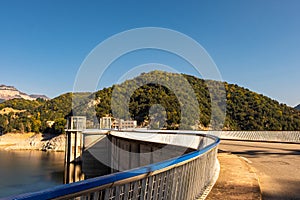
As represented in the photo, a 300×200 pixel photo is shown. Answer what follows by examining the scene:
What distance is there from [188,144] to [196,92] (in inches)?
3291

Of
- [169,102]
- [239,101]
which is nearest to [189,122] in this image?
[169,102]

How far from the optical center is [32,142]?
9675 cm

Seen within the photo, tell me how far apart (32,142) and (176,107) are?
53.8 meters

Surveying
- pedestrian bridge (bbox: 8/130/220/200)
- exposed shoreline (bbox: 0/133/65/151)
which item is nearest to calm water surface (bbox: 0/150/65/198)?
exposed shoreline (bbox: 0/133/65/151)

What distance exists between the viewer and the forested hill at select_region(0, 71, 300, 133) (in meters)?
74.1

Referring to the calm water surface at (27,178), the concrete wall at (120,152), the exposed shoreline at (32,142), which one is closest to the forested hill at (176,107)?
the exposed shoreline at (32,142)

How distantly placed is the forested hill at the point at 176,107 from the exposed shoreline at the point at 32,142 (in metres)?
3.14

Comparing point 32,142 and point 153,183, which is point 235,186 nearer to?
point 153,183

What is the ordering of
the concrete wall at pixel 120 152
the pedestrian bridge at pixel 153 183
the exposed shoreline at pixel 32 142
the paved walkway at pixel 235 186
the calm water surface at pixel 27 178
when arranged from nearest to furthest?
the pedestrian bridge at pixel 153 183 → the paved walkway at pixel 235 186 → the concrete wall at pixel 120 152 → the calm water surface at pixel 27 178 → the exposed shoreline at pixel 32 142

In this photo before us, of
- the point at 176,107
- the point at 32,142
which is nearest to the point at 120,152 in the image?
the point at 176,107

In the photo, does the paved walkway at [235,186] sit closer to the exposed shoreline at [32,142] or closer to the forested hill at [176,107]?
the forested hill at [176,107]

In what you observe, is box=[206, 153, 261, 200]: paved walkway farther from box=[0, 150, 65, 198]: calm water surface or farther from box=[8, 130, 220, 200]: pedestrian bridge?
box=[0, 150, 65, 198]: calm water surface

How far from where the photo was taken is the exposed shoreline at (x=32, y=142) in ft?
293

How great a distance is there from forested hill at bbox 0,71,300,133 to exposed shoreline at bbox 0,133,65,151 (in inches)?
124
